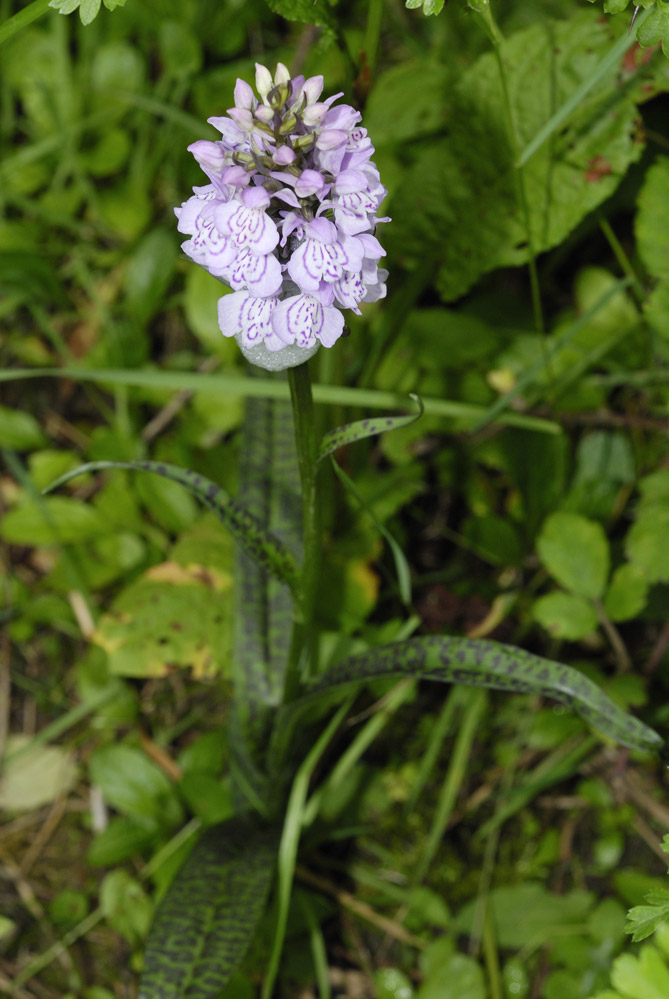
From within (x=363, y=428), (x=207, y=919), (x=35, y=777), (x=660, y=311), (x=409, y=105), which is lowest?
(x=207, y=919)

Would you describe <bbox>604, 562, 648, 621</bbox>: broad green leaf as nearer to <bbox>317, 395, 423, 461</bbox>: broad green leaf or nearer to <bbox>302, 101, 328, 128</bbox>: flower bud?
<bbox>317, 395, 423, 461</bbox>: broad green leaf

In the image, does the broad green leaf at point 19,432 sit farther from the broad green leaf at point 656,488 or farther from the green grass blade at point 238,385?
the broad green leaf at point 656,488

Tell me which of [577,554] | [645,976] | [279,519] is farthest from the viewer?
[279,519]

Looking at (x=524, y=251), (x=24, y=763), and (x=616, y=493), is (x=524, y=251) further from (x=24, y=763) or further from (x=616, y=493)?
(x=24, y=763)

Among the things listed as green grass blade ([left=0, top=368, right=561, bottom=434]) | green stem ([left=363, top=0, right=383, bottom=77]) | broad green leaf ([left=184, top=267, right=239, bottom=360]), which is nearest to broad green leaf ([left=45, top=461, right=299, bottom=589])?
green grass blade ([left=0, top=368, right=561, bottom=434])

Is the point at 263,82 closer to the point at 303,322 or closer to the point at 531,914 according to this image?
the point at 303,322

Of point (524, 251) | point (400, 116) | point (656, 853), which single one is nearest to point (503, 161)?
point (524, 251)

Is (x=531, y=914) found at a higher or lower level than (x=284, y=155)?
lower

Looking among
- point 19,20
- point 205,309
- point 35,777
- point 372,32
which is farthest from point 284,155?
point 35,777
